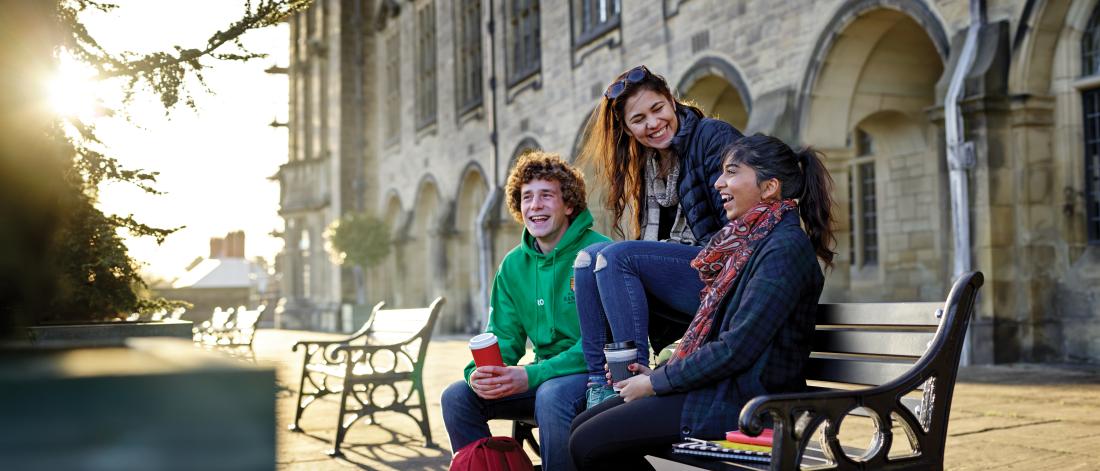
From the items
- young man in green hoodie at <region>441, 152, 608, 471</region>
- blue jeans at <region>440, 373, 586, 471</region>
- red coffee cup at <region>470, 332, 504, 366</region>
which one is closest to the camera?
blue jeans at <region>440, 373, 586, 471</region>

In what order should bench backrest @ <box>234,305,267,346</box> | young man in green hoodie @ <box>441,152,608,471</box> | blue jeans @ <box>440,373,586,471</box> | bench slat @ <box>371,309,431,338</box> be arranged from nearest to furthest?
blue jeans @ <box>440,373,586,471</box>, young man in green hoodie @ <box>441,152,608,471</box>, bench slat @ <box>371,309,431,338</box>, bench backrest @ <box>234,305,267,346</box>

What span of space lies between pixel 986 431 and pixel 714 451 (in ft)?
11.6

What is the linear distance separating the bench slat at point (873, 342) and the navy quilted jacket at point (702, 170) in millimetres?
525

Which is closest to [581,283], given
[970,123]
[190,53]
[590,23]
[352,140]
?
[190,53]

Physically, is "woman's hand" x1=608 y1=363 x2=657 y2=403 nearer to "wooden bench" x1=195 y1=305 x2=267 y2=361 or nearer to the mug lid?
the mug lid

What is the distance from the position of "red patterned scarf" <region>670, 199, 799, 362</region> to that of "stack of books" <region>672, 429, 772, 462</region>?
0.88ft

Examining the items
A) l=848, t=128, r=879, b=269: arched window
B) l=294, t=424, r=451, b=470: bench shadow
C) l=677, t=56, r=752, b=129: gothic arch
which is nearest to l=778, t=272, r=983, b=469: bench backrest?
l=294, t=424, r=451, b=470: bench shadow

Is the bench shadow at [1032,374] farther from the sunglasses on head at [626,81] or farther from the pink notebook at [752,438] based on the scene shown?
the pink notebook at [752,438]

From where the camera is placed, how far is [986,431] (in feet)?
16.7

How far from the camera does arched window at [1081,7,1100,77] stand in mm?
9055

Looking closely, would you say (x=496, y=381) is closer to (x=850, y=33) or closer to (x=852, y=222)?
(x=850, y=33)

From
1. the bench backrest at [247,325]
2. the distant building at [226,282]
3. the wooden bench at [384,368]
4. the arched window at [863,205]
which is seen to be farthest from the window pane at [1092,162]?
the distant building at [226,282]

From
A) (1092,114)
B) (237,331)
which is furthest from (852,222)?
(237,331)

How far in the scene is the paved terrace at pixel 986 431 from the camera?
4352 mm
